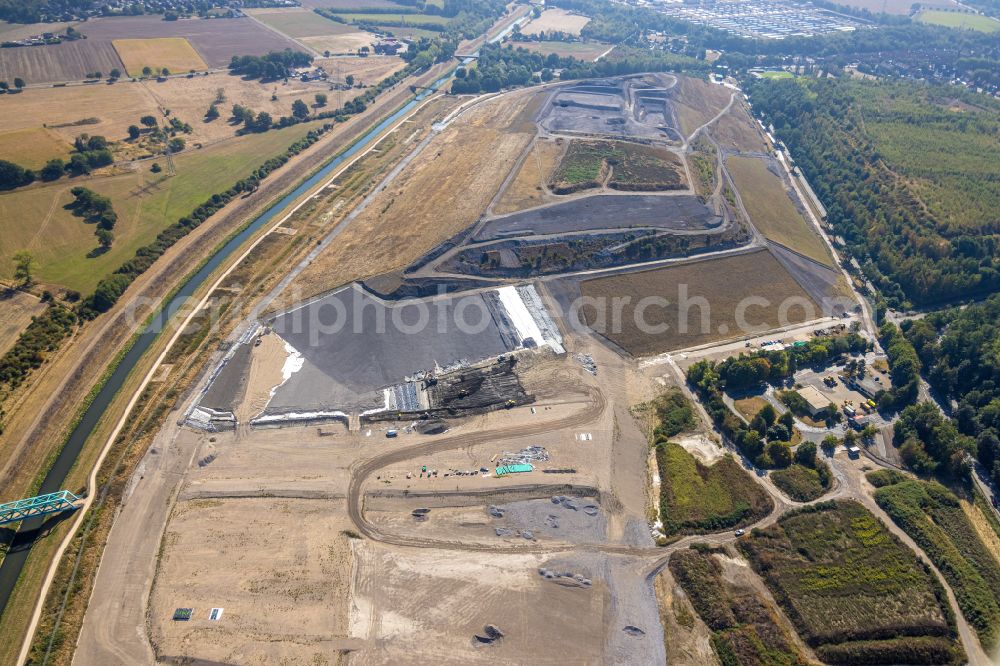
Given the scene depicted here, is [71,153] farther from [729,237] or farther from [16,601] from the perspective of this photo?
[729,237]

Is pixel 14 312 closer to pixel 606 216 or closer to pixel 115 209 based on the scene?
pixel 115 209

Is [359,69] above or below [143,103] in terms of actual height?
above

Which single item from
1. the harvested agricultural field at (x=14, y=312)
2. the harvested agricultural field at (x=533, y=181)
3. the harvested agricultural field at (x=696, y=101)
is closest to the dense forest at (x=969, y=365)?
the harvested agricultural field at (x=533, y=181)

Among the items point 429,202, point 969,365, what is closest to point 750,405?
point 969,365

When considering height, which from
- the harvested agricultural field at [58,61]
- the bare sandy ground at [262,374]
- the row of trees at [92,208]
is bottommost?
the bare sandy ground at [262,374]

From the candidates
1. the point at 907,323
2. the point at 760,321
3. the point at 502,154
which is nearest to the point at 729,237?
the point at 760,321

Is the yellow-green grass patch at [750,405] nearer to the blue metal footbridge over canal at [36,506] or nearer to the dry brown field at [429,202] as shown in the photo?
the dry brown field at [429,202]
